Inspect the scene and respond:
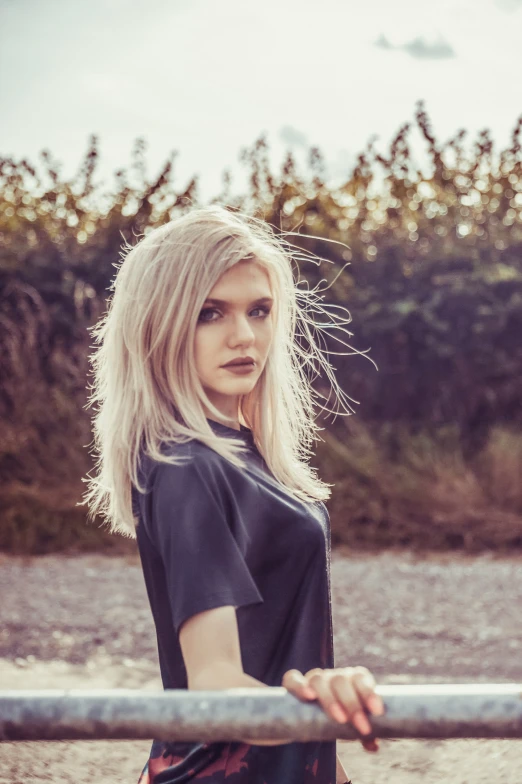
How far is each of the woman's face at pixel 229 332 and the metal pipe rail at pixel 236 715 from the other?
663 mm

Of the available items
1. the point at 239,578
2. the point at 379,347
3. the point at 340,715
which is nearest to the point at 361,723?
the point at 340,715

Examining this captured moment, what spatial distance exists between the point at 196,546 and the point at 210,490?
8cm

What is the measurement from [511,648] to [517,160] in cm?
489

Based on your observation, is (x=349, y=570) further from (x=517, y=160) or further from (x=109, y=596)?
(x=517, y=160)

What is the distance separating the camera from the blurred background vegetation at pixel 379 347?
682 cm

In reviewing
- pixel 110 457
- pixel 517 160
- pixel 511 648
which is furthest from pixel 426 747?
pixel 517 160

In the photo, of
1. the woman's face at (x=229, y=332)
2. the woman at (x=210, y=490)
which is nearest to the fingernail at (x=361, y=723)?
the woman at (x=210, y=490)

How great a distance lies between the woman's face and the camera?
1.32 m

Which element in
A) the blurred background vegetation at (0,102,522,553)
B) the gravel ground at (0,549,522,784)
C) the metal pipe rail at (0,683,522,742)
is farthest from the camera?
the blurred background vegetation at (0,102,522,553)

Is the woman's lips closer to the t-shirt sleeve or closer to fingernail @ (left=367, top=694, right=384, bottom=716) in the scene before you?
the t-shirt sleeve

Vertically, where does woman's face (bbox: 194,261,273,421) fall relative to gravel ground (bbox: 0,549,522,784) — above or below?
above

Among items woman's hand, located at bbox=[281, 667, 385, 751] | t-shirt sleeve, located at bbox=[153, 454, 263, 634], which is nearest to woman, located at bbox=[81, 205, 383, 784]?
t-shirt sleeve, located at bbox=[153, 454, 263, 634]

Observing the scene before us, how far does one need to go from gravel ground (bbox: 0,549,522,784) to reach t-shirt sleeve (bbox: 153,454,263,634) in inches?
92.5

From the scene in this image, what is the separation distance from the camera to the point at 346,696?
73 cm
